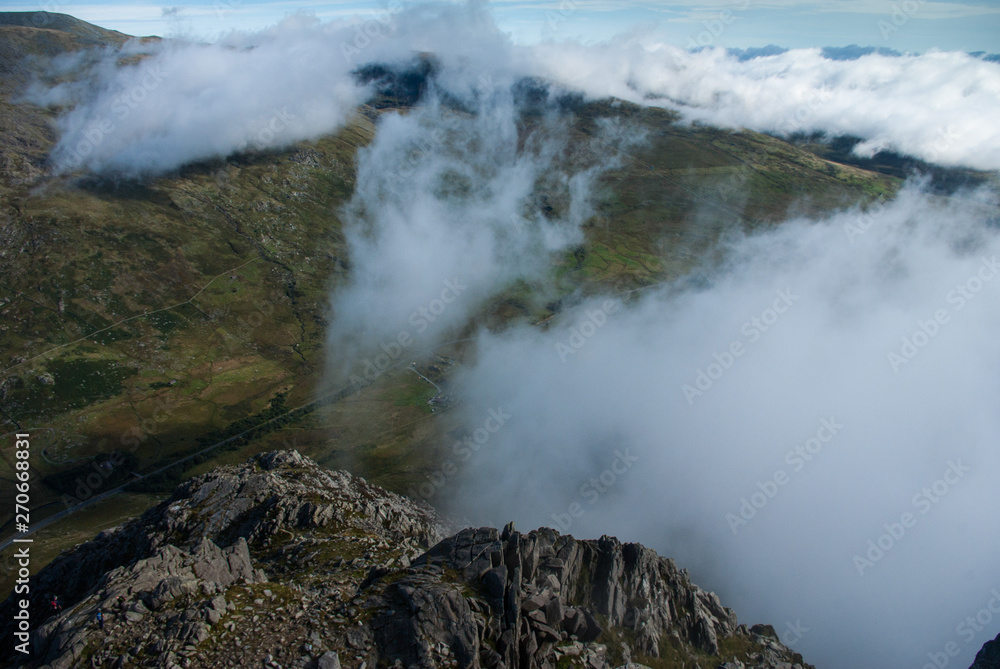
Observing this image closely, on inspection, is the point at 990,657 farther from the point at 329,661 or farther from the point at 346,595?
the point at 329,661

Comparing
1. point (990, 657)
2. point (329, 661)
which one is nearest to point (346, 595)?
point (329, 661)

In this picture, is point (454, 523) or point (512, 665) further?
point (454, 523)

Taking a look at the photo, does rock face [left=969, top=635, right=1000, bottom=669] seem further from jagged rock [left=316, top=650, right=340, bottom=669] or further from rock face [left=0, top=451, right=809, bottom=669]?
jagged rock [left=316, top=650, right=340, bottom=669]

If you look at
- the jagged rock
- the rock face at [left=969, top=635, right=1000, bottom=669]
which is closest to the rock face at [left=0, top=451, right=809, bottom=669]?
the jagged rock

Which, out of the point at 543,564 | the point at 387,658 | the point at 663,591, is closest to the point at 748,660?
the point at 663,591

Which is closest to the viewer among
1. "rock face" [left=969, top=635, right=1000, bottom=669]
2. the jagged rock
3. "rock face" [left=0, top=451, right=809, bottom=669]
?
the jagged rock

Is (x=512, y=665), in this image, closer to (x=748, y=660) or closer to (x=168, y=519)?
(x=748, y=660)
